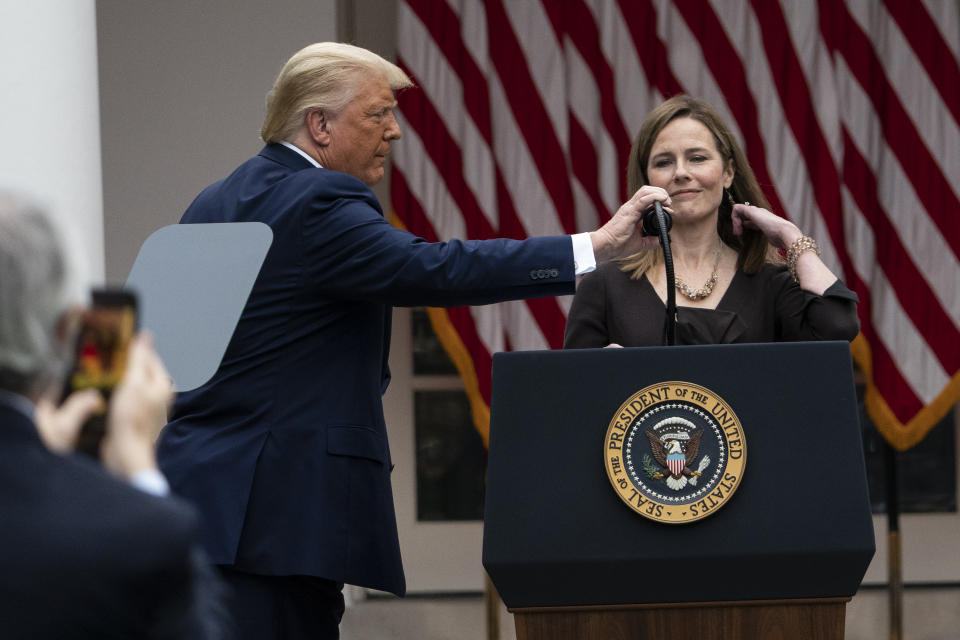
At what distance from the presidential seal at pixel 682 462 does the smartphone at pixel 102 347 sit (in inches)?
32.2

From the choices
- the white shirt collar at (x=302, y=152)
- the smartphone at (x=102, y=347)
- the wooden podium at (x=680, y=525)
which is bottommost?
the wooden podium at (x=680, y=525)

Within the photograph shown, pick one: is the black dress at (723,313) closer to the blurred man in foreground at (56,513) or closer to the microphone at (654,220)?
the microphone at (654,220)

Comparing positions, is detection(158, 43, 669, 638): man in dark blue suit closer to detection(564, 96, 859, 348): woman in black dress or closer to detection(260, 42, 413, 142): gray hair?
detection(260, 42, 413, 142): gray hair

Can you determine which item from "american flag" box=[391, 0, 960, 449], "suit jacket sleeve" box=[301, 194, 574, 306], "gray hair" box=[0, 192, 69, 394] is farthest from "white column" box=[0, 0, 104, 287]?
"american flag" box=[391, 0, 960, 449]

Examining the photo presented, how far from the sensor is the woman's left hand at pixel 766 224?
7.92ft

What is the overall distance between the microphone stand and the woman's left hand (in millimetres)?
371

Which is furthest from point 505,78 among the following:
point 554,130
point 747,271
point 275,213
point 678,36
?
point 275,213

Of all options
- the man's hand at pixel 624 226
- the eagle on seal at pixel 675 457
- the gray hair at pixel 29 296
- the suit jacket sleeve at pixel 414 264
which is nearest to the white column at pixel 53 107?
the suit jacket sleeve at pixel 414 264

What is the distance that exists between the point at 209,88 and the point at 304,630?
120 inches

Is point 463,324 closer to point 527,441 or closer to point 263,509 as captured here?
point 263,509

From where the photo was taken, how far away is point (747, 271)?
2.50 m

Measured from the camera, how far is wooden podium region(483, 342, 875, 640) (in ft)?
5.60

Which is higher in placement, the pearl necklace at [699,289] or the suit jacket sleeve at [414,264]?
the suit jacket sleeve at [414,264]

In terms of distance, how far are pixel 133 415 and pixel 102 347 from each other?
67 millimetres
